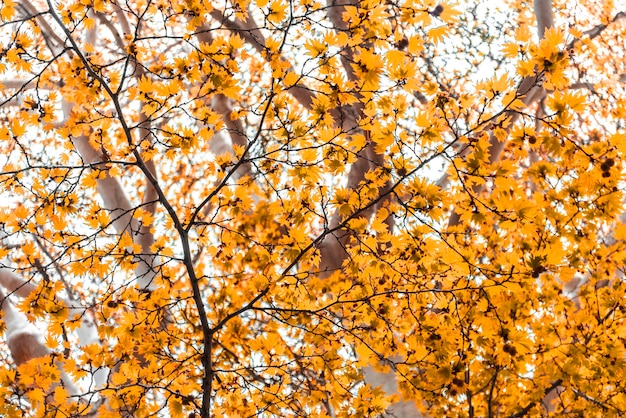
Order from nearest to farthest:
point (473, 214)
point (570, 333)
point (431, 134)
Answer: point (431, 134) < point (473, 214) < point (570, 333)

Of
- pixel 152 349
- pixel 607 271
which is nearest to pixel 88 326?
pixel 152 349

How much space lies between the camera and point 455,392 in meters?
2.69

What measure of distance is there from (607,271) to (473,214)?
1640 mm

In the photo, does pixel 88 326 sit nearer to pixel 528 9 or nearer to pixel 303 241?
pixel 303 241

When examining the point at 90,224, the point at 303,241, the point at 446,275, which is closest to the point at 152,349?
the point at 90,224

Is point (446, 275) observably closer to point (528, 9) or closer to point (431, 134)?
point (431, 134)

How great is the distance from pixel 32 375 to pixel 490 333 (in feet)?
7.38

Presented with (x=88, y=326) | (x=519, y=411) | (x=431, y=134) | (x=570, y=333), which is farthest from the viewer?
(x=88, y=326)

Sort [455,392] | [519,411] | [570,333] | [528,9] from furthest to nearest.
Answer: [528,9], [519,411], [570,333], [455,392]

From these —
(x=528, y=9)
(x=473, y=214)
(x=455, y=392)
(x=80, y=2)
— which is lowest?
(x=455, y=392)

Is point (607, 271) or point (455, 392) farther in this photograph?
point (607, 271)

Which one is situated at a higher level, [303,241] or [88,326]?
[88,326]

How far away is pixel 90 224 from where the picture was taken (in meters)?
2.48

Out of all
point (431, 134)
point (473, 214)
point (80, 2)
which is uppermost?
point (80, 2)
